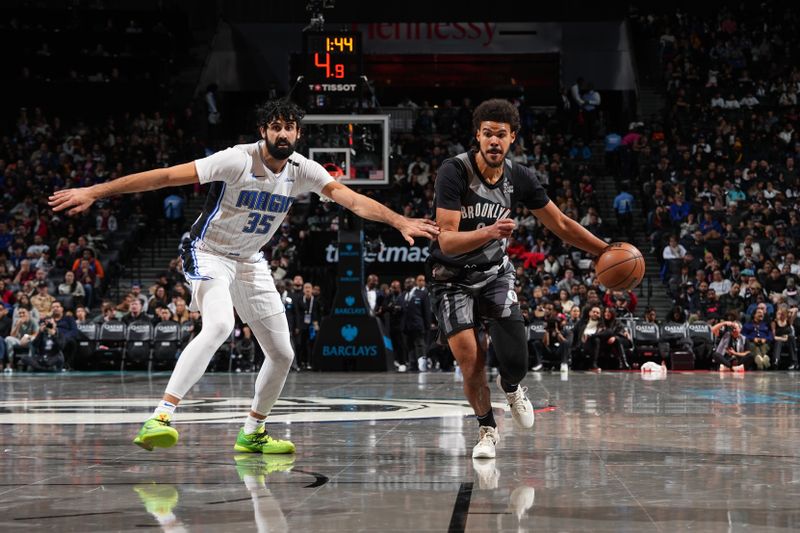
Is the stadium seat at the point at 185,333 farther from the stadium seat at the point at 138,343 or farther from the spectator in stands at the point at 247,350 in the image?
the spectator in stands at the point at 247,350

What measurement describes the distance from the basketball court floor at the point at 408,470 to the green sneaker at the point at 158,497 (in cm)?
2

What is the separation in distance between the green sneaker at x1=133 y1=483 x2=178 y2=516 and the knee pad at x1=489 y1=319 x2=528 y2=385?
2478mm

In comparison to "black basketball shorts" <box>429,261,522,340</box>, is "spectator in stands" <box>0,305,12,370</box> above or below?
below

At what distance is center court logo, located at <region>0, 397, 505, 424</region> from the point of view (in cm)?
1009

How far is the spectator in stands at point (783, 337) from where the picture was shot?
21312 millimetres

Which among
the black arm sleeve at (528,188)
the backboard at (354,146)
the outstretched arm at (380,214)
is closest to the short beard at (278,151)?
the outstretched arm at (380,214)

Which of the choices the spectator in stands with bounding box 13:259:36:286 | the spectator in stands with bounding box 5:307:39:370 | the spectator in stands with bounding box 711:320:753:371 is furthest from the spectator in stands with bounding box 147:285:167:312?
the spectator in stands with bounding box 711:320:753:371

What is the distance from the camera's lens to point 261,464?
682 centimetres

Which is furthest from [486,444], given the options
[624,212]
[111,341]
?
[624,212]

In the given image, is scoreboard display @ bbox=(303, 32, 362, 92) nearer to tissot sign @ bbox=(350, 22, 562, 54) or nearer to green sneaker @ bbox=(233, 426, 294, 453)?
green sneaker @ bbox=(233, 426, 294, 453)

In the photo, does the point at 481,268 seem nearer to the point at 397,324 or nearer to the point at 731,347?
the point at 397,324

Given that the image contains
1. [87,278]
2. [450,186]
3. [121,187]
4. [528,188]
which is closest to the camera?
[121,187]

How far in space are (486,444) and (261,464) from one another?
1.41 meters

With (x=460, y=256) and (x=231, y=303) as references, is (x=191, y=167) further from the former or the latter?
(x=460, y=256)
